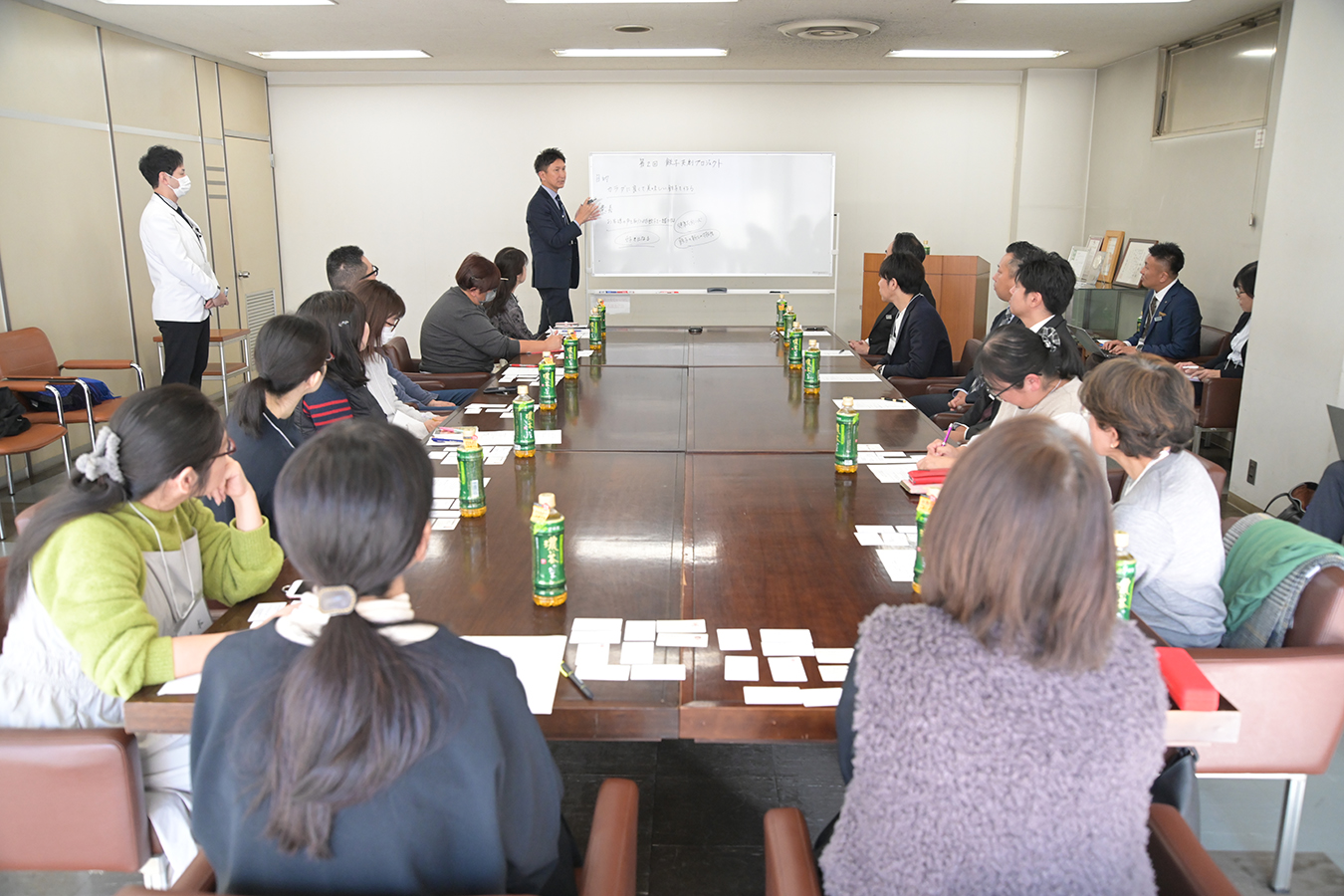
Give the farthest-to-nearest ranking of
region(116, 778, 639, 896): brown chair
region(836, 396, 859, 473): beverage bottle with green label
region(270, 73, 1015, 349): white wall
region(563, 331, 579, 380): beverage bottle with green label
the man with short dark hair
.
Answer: region(270, 73, 1015, 349): white wall → the man with short dark hair → region(563, 331, 579, 380): beverage bottle with green label → region(836, 396, 859, 473): beverage bottle with green label → region(116, 778, 639, 896): brown chair

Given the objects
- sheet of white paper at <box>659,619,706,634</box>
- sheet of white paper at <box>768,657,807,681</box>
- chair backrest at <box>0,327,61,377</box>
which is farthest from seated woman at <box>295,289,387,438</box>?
chair backrest at <box>0,327,61,377</box>

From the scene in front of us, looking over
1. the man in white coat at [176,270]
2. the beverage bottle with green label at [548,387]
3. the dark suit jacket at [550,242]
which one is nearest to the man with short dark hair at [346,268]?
the man in white coat at [176,270]

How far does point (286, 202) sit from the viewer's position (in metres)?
8.10

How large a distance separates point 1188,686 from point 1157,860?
24 cm

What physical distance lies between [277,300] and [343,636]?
8.00m

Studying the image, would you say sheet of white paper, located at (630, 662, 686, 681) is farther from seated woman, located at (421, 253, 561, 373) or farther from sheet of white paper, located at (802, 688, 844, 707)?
seated woman, located at (421, 253, 561, 373)

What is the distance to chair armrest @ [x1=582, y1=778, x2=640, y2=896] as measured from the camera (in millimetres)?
1221

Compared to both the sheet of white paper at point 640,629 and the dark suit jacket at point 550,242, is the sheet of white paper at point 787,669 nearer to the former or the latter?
the sheet of white paper at point 640,629

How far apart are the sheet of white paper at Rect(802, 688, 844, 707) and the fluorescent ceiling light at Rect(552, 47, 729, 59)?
612 cm

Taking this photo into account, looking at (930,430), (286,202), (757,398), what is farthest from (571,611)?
(286,202)

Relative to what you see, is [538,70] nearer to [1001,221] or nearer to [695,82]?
[695,82]

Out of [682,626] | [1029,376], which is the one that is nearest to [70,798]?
[682,626]

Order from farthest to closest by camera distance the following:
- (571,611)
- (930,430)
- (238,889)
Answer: (930,430)
(571,611)
(238,889)

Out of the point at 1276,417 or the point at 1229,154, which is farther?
the point at 1229,154
